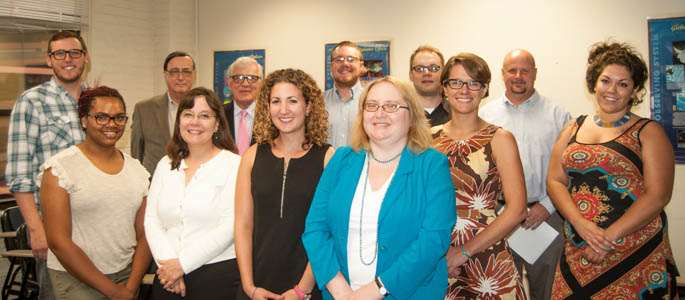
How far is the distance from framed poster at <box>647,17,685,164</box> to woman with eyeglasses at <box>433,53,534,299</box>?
263cm

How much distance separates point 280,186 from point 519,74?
6.61 ft

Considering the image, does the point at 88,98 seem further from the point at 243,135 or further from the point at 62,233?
the point at 243,135

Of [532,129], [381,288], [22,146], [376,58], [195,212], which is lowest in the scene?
[381,288]

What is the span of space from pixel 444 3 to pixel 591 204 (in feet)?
9.40

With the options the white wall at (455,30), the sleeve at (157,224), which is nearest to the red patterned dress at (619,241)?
the sleeve at (157,224)

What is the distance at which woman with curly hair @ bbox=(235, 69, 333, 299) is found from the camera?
80.4 inches

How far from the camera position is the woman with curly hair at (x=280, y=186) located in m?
2.04

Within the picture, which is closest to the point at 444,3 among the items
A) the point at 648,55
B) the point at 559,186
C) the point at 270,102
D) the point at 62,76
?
the point at 648,55

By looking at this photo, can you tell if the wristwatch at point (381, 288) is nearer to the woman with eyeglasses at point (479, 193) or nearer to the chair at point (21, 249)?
the woman with eyeglasses at point (479, 193)

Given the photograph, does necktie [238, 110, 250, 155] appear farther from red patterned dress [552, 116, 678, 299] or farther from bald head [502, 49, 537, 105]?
red patterned dress [552, 116, 678, 299]

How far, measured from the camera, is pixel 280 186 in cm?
207

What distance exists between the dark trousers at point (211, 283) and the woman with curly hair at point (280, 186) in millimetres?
140

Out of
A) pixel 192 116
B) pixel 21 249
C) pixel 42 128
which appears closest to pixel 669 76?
pixel 192 116

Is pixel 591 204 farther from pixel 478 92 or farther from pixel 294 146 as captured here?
pixel 294 146
